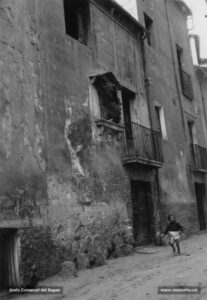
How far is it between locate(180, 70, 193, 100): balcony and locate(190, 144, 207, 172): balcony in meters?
2.23

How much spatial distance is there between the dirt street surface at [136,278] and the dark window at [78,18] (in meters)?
5.97

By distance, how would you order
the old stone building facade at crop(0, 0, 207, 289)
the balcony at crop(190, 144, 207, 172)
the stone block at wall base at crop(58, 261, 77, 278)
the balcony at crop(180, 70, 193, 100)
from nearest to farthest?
the old stone building facade at crop(0, 0, 207, 289) < the stone block at wall base at crop(58, 261, 77, 278) < the balcony at crop(190, 144, 207, 172) < the balcony at crop(180, 70, 193, 100)

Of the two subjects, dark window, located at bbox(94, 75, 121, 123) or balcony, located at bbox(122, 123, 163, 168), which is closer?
dark window, located at bbox(94, 75, 121, 123)

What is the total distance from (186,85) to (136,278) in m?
11.5

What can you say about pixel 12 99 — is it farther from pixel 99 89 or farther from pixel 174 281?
pixel 174 281

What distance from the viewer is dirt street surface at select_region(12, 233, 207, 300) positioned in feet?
21.7

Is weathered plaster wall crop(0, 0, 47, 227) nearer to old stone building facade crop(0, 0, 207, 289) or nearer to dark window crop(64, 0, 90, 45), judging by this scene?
old stone building facade crop(0, 0, 207, 289)

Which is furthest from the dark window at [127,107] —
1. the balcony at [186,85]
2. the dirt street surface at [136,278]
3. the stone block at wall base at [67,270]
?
the stone block at wall base at [67,270]

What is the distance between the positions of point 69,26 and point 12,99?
446cm

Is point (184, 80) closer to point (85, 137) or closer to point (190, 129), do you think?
point (190, 129)

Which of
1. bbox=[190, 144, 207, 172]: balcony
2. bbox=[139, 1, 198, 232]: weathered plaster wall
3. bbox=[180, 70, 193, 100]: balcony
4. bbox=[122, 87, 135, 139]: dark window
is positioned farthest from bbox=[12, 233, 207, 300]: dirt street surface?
bbox=[180, 70, 193, 100]: balcony

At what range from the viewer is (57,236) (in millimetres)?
8836

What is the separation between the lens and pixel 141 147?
1223cm

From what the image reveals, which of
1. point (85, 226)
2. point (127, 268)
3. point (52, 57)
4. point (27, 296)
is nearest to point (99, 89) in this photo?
point (52, 57)
